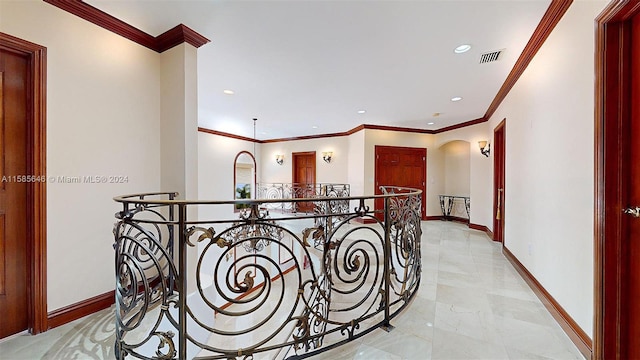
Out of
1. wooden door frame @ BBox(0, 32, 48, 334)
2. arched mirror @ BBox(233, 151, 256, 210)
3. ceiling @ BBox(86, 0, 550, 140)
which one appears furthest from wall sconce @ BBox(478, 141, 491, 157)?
arched mirror @ BBox(233, 151, 256, 210)

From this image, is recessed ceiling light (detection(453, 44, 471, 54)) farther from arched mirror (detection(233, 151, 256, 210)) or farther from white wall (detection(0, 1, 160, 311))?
arched mirror (detection(233, 151, 256, 210))

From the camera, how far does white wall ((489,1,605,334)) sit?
165 cm

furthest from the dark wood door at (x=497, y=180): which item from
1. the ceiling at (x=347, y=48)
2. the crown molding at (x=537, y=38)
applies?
the crown molding at (x=537, y=38)

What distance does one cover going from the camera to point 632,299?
1.41m

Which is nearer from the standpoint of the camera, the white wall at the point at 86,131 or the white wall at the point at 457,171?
the white wall at the point at 86,131

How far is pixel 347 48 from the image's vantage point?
269 cm

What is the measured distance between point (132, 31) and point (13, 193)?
1582mm

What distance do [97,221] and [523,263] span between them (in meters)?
4.19

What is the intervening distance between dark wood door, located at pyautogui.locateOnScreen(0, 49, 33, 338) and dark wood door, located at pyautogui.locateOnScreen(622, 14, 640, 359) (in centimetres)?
380

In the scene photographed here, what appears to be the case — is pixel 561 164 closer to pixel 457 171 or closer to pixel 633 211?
pixel 633 211

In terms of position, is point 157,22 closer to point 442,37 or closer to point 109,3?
point 109,3

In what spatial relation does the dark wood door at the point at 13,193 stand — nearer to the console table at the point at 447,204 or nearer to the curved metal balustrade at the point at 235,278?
the curved metal balustrade at the point at 235,278

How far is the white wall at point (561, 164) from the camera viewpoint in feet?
5.41

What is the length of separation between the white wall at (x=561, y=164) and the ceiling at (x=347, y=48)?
16.5 inches
